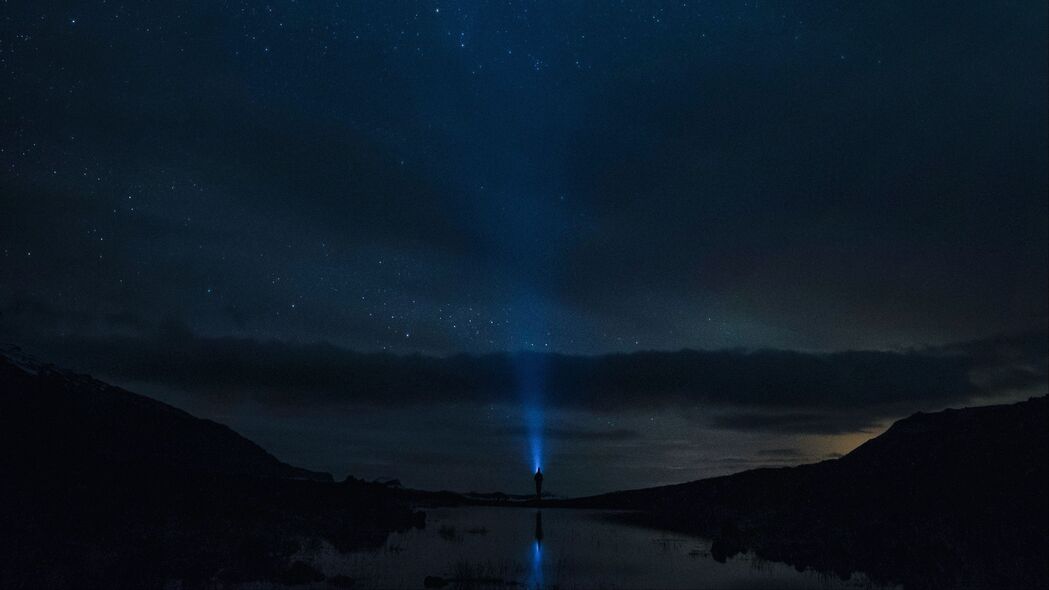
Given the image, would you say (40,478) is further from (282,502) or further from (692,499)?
(692,499)

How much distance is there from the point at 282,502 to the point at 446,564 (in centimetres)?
3893

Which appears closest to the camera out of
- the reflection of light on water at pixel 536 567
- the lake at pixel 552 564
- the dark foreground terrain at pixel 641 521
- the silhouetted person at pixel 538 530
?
the reflection of light on water at pixel 536 567

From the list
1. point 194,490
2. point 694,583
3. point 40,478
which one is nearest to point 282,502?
point 194,490

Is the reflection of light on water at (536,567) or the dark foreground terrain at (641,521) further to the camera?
the dark foreground terrain at (641,521)

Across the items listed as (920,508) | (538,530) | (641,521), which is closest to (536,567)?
(538,530)

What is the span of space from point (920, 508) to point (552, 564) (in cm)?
3623

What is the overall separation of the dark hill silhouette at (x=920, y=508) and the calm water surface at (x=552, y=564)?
2961 mm

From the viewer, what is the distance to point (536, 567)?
95.9 feet

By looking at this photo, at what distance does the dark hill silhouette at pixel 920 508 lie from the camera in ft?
106

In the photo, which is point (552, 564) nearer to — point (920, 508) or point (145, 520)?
point (145, 520)

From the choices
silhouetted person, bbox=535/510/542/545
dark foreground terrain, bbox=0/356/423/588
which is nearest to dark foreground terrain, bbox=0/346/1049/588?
dark foreground terrain, bbox=0/356/423/588

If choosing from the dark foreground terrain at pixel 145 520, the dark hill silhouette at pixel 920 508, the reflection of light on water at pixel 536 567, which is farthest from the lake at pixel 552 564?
the dark hill silhouette at pixel 920 508

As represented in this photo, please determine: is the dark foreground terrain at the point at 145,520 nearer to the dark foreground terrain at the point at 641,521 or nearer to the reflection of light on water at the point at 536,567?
the dark foreground terrain at the point at 641,521

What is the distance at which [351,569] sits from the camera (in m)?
27.6
